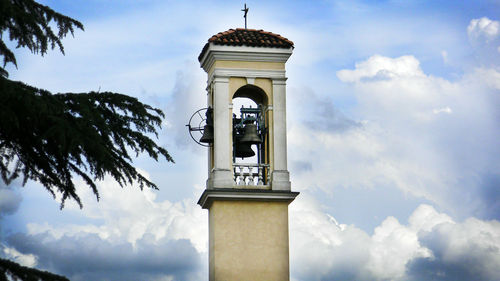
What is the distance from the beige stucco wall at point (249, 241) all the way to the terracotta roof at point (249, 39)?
3311 mm

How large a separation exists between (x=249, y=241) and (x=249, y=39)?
4224 mm

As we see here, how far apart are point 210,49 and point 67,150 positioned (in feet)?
27.3

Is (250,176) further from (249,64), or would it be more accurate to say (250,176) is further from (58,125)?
(58,125)

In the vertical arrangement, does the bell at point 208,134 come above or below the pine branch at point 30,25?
above

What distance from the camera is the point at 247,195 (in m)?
18.1

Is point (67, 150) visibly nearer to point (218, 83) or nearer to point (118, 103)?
point (118, 103)

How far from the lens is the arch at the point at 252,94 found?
19.2 m

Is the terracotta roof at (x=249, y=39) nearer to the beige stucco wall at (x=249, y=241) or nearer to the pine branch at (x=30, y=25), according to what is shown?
the beige stucco wall at (x=249, y=241)

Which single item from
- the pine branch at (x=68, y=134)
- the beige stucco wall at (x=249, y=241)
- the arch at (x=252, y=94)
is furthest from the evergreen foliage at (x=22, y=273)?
the arch at (x=252, y=94)

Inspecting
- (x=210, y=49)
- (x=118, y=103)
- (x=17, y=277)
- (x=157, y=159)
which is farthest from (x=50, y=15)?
(x=210, y=49)

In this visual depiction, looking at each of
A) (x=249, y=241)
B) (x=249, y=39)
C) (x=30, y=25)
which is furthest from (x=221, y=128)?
(x=30, y=25)

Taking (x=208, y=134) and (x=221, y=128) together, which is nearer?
(x=221, y=128)

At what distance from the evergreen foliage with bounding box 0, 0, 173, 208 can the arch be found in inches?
275

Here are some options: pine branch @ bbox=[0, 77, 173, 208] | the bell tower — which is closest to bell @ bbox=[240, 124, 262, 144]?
the bell tower
